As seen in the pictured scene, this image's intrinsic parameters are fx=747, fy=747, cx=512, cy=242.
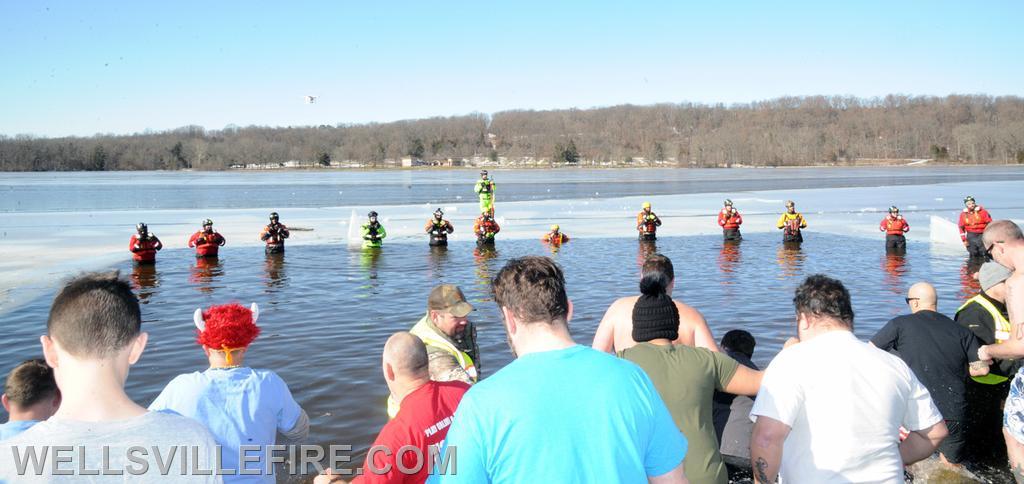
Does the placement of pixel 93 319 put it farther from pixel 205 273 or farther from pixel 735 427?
pixel 205 273

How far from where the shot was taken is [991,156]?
11012cm

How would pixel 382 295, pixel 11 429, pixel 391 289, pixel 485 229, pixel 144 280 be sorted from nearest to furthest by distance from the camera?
pixel 11 429 < pixel 382 295 < pixel 391 289 < pixel 144 280 < pixel 485 229

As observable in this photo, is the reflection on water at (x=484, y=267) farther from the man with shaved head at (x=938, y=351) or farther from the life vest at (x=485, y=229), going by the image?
the man with shaved head at (x=938, y=351)

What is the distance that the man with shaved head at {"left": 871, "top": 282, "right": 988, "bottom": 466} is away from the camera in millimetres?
4805

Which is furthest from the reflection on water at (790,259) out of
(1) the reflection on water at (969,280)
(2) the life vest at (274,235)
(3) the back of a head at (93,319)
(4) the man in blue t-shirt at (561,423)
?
(3) the back of a head at (93,319)

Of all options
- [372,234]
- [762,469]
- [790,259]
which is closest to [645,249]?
[790,259]

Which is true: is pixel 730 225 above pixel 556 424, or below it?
below

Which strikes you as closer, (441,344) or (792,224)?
(441,344)

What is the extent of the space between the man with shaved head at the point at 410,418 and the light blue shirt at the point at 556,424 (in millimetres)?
1026

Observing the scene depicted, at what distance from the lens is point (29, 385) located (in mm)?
3281

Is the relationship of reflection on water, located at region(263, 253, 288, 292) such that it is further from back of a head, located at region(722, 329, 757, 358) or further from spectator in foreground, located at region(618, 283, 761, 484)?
spectator in foreground, located at region(618, 283, 761, 484)

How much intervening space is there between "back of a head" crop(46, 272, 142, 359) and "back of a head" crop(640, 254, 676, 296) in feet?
7.65

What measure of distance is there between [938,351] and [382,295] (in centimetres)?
922

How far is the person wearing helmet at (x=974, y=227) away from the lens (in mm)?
16219
